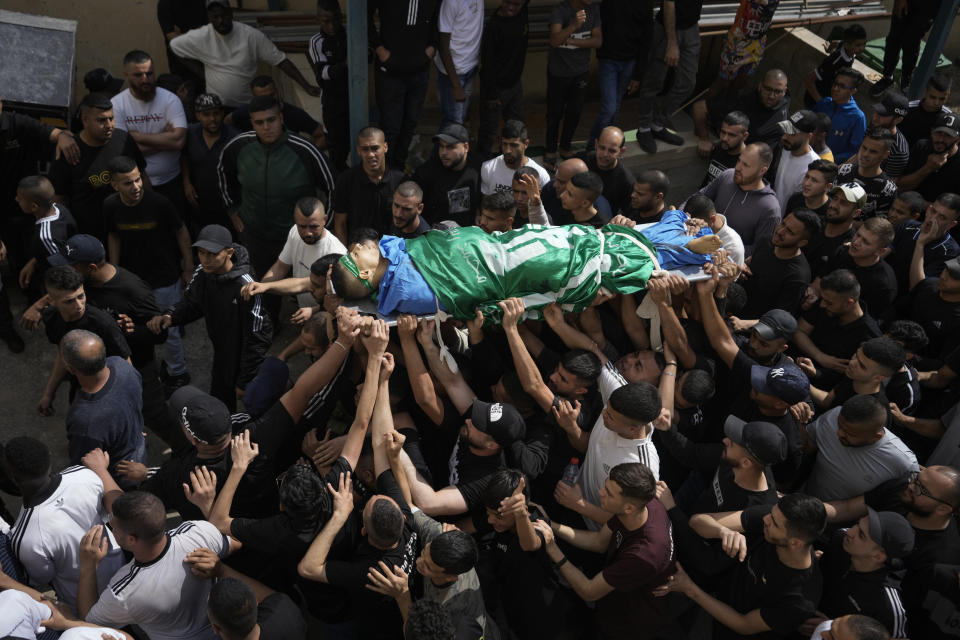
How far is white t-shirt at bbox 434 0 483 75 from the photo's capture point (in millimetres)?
6547

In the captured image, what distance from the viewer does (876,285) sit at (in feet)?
17.3

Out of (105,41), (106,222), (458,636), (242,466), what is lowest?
(458,636)

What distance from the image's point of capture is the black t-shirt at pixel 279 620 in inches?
128

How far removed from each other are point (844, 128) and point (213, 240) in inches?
221

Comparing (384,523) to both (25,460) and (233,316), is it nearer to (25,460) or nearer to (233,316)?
(25,460)

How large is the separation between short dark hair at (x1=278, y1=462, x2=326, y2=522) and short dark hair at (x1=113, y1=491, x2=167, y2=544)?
510mm

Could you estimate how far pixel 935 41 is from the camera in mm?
8312

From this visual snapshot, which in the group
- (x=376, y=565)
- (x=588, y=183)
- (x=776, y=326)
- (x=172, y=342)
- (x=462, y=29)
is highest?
→ (x=462, y=29)

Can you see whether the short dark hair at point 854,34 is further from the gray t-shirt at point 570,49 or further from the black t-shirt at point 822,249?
the black t-shirt at point 822,249

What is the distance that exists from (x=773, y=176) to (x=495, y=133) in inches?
97.1

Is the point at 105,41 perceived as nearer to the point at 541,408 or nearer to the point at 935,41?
the point at 541,408

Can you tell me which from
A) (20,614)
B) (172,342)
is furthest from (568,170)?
(20,614)

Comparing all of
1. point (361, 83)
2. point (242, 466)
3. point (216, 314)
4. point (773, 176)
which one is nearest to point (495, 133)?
point (361, 83)

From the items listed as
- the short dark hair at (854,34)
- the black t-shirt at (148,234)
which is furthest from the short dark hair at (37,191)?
the short dark hair at (854,34)
